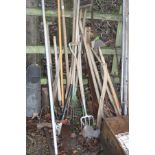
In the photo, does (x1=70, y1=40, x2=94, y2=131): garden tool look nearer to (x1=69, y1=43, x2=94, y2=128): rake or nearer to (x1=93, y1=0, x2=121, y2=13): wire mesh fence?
(x1=69, y1=43, x2=94, y2=128): rake

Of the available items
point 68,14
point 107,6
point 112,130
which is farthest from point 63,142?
point 107,6

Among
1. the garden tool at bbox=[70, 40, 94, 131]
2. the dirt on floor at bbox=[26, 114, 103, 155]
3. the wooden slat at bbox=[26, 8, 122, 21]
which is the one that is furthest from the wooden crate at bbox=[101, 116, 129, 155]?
the wooden slat at bbox=[26, 8, 122, 21]

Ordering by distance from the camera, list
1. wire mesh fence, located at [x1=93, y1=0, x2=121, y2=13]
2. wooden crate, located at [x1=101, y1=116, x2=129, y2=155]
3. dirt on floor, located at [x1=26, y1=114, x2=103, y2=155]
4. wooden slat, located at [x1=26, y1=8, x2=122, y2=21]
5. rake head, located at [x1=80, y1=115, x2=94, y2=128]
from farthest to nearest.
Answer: wire mesh fence, located at [x1=93, y1=0, x2=121, y2=13]
wooden slat, located at [x1=26, y1=8, x2=122, y2=21]
rake head, located at [x1=80, y1=115, x2=94, y2=128]
dirt on floor, located at [x1=26, y1=114, x2=103, y2=155]
wooden crate, located at [x1=101, y1=116, x2=129, y2=155]

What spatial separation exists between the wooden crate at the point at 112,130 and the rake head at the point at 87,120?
0.24 metres

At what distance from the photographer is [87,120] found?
3248 millimetres

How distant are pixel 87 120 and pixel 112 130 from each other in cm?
46

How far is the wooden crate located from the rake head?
24cm

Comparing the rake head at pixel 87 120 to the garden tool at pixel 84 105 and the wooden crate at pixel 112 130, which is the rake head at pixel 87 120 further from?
the wooden crate at pixel 112 130

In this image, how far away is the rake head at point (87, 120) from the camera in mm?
3211

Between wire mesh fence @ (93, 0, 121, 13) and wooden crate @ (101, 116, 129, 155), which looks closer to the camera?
wooden crate @ (101, 116, 129, 155)

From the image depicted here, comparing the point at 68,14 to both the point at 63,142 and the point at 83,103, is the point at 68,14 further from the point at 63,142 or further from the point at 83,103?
the point at 63,142

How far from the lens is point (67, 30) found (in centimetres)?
348

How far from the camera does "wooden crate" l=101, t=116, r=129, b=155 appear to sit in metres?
2.77
